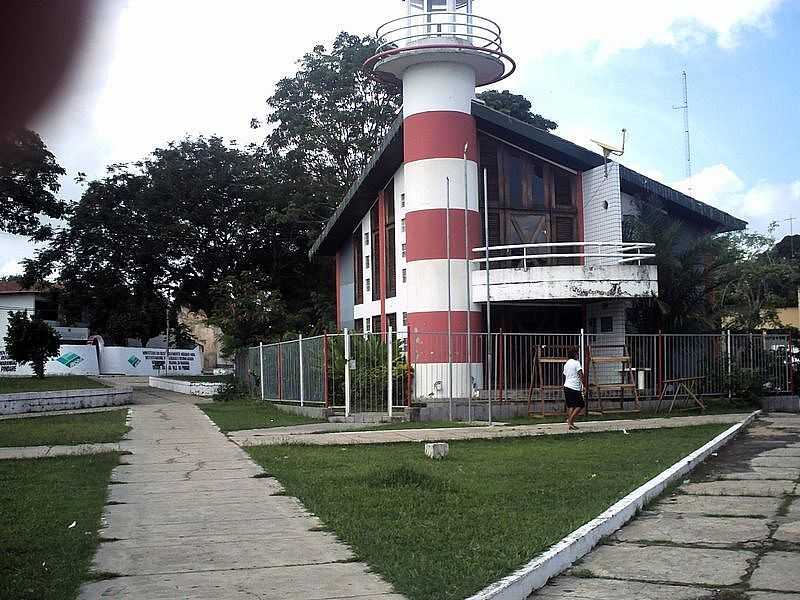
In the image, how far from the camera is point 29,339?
35.3 metres

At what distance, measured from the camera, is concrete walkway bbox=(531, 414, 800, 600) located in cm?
598

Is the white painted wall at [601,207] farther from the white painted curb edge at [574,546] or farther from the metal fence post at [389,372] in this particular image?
the white painted curb edge at [574,546]

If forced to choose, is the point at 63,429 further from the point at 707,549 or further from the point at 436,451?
the point at 707,549

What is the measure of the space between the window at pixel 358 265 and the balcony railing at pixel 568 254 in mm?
7984

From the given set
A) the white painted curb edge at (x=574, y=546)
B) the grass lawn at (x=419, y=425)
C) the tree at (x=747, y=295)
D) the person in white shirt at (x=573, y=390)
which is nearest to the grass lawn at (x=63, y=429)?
the grass lawn at (x=419, y=425)

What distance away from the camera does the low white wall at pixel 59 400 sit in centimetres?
2288

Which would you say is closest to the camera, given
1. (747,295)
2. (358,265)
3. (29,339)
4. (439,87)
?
(439,87)

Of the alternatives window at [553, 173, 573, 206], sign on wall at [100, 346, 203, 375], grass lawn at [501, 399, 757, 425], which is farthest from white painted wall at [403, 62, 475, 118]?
sign on wall at [100, 346, 203, 375]

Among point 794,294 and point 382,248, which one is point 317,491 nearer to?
point 382,248

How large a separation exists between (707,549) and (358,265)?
83.6ft

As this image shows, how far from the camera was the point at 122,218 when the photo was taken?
44406 mm

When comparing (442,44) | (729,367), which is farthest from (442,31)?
(729,367)

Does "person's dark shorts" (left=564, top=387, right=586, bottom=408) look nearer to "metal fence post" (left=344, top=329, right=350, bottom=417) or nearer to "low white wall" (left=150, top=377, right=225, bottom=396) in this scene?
"metal fence post" (left=344, top=329, right=350, bottom=417)

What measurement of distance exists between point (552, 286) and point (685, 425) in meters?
5.81
